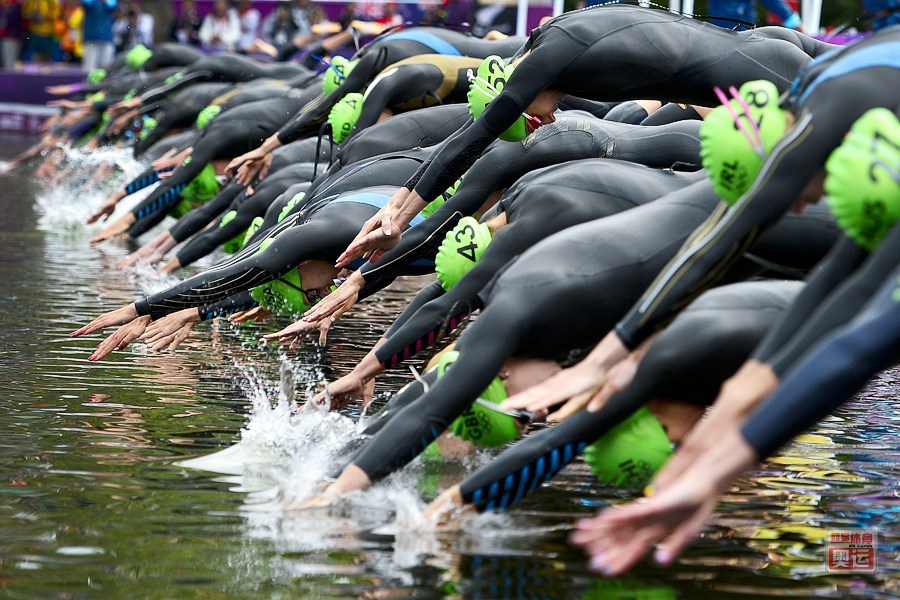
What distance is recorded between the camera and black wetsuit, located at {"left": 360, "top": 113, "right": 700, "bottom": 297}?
19.9 feet

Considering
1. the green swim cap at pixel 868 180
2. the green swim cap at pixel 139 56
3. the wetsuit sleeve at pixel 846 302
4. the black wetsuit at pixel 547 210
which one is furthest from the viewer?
the green swim cap at pixel 139 56

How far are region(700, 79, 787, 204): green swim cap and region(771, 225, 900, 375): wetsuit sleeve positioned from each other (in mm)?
788

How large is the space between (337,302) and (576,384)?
86.9 inches

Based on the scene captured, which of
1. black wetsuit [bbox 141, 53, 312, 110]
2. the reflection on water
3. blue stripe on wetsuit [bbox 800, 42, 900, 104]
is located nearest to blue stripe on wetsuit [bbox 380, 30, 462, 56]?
the reflection on water

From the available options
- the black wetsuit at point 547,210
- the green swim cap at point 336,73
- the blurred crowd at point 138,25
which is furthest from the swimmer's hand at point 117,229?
the blurred crowd at point 138,25

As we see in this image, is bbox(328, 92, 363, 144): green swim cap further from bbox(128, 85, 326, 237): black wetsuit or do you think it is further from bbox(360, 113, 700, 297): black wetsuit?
bbox(360, 113, 700, 297): black wetsuit

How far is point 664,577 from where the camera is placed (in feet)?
12.9

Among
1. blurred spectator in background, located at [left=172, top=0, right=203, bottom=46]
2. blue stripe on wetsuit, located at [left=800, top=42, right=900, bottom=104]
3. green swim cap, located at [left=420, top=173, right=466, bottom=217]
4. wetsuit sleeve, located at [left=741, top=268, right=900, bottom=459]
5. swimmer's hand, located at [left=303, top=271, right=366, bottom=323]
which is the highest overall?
blue stripe on wetsuit, located at [left=800, top=42, right=900, bottom=104]

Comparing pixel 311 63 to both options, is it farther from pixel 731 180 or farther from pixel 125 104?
pixel 731 180

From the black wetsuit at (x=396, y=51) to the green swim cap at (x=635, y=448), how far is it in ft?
14.9

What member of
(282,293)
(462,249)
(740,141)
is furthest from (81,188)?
(740,141)

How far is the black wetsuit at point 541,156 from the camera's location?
19.9ft

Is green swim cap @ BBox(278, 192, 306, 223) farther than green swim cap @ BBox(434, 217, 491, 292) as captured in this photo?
Yes

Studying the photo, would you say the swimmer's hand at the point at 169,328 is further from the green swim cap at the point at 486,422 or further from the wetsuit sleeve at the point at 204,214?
the wetsuit sleeve at the point at 204,214
